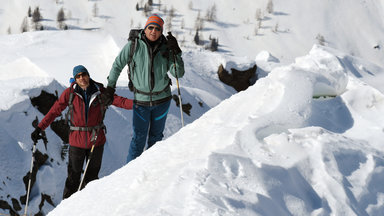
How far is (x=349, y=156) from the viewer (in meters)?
3.27

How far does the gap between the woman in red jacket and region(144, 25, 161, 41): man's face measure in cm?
108

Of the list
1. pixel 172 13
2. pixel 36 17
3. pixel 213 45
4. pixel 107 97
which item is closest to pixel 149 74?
pixel 107 97

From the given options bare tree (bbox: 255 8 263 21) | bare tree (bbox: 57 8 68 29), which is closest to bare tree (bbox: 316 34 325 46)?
bare tree (bbox: 255 8 263 21)

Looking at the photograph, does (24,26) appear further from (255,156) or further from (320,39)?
(255,156)

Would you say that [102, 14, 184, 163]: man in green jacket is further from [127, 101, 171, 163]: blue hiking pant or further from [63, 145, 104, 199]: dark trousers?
[63, 145, 104, 199]: dark trousers

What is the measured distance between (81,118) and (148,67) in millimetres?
1284

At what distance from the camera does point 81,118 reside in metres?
5.18

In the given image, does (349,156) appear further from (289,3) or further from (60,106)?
(289,3)

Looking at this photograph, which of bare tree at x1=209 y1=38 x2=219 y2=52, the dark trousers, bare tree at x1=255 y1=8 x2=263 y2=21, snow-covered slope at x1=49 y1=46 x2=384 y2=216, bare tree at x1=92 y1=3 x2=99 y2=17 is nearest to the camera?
snow-covered slope at x1=49 y1=46 x2=384 y2=216

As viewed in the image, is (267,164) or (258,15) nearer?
(267,164)

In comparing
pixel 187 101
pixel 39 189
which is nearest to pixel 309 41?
pixel 187 101

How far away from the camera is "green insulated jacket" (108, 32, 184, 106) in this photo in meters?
5.45

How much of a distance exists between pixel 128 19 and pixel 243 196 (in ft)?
228

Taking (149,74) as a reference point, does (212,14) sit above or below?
below
